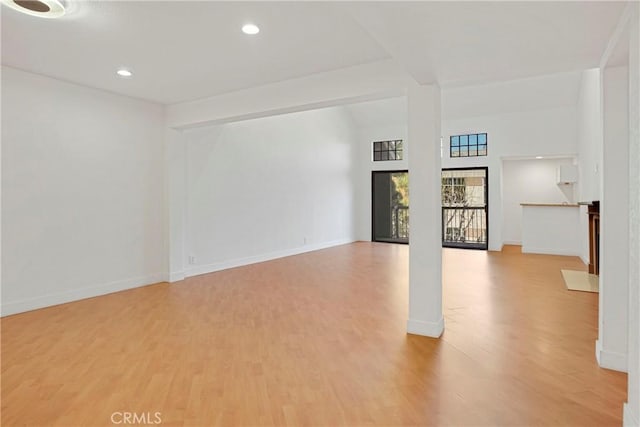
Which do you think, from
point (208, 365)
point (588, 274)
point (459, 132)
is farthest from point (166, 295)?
point (459, 132)

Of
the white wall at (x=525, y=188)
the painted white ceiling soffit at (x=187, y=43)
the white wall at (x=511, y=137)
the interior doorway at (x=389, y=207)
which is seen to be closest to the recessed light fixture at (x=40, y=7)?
the painted white ceiling soffit at (x=187, y=43)

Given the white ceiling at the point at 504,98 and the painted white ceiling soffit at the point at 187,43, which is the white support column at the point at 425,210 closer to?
the painted white ceiling soffit at the point at 187,43

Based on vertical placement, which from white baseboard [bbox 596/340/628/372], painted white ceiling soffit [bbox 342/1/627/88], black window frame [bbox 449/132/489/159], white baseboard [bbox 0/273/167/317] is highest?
black window frame [bbox 449/132/489/159]

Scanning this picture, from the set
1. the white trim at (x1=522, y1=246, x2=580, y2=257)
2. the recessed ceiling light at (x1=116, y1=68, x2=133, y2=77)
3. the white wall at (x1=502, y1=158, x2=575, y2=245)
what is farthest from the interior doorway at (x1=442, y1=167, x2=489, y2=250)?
the recessed ceiling light at (x1=116, y1=68, x2=133, y2=77)

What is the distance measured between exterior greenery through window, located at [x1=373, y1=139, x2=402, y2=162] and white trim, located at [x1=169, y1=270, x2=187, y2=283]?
6381 millimetres

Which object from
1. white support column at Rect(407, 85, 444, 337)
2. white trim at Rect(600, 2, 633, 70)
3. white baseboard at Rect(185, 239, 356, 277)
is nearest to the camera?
white trim at Rect(600, 2, 633, 70)

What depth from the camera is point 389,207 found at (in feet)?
34.5

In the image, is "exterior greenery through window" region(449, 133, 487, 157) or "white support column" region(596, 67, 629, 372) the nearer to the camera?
"white support column" region(596, 67, 629, 372)

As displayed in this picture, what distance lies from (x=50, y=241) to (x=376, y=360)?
391cm

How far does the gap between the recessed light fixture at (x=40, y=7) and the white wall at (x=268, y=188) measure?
9.99 ft

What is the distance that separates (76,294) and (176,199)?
1.80 meters

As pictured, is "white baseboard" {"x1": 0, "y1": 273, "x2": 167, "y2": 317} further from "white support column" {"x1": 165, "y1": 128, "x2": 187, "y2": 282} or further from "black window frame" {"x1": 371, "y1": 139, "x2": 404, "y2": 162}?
"black window frame" {"x1": 371, "y1": 139, "x2": 404, "y2": 162}

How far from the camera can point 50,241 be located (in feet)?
14.1

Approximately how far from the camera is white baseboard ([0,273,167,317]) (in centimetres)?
400
